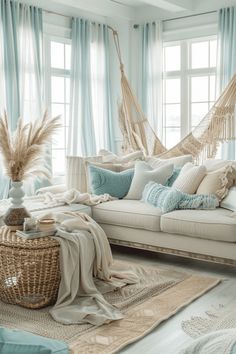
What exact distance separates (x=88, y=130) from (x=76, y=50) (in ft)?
3.28

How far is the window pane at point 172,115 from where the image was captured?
6.33 m

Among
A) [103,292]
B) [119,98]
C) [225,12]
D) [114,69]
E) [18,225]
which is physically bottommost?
[103,292]

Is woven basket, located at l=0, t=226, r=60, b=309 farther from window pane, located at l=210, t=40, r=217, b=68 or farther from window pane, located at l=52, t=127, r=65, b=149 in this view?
window pane, located at l=210, t=40, r=217, b=68

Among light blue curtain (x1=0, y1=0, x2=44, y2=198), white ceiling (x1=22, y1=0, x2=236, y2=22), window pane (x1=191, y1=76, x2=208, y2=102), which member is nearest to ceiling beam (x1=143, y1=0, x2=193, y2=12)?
white ceiling (x1=22, y1=0, x2=236, y2=22)

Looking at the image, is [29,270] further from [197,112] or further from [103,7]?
[103,7]

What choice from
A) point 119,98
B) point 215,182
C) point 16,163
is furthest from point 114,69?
point 16,163

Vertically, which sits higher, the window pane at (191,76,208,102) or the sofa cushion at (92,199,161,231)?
the window pane at (191,76,208,102)

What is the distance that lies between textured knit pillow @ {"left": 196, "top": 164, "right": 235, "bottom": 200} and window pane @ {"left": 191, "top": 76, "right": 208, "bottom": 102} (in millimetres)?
2072

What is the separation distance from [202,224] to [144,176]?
108cm

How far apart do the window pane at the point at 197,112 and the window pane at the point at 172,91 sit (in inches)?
9.7

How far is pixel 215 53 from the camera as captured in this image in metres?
5.99

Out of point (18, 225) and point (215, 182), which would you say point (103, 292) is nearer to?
point (18, 225)

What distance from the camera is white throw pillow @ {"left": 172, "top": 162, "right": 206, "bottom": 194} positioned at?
4.25 m

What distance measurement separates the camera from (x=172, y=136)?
6.39 m
